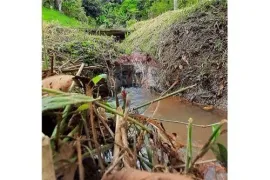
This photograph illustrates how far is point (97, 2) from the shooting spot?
3.05 feet

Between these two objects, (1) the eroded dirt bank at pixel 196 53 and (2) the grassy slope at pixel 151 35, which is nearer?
(1) the eroded dirt bank at pixel 196 53

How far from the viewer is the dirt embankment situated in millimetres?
1935

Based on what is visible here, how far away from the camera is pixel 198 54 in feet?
7.10

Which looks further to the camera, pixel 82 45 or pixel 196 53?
pixel 196 53

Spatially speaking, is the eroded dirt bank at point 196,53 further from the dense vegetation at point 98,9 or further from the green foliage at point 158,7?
the dense vegetation at point 98,9

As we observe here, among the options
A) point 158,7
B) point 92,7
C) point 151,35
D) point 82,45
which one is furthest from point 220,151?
point 151,35

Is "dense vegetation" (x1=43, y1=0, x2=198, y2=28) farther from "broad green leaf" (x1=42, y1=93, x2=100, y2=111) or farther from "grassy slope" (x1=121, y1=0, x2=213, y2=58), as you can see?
"grassy slope" (x1=121, y1=0, x2=213, y2=58)

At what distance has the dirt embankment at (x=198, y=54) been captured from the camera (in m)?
1.93

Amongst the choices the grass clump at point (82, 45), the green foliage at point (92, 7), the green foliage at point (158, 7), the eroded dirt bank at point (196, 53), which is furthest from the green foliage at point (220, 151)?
the eroded dirt bank at point (196, 53)

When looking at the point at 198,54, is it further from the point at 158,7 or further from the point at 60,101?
the point at 60,101

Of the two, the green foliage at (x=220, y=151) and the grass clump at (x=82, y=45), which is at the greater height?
the grass clump at (x=82, y=45)

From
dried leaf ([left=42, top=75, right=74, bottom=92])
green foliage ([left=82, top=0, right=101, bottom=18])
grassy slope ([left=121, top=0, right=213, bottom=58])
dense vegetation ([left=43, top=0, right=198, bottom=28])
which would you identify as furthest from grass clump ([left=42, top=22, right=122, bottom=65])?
dried leaf ([left=42, top=75, right=74, bottom=92])
